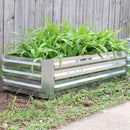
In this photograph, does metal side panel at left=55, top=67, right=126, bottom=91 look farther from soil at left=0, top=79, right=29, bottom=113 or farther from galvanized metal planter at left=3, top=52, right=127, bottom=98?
A: soil at left=0, top=79, right=29, bottom=113

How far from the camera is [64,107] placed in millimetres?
3199

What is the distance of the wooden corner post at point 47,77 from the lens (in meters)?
3.34

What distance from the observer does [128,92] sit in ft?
12.8

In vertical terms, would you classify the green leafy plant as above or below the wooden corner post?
above

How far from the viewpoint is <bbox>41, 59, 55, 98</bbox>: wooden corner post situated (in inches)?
131

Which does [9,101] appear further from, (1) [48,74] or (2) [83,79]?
(2) [83,79]

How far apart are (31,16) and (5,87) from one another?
153 centimetres

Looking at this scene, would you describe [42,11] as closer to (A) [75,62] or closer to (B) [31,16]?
(B) [31,16]

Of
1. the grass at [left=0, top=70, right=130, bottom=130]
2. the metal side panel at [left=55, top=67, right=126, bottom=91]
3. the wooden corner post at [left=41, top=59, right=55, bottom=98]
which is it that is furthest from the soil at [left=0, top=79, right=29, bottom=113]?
the metal side panel at [left=55, top=67, right=126, bottom=91]

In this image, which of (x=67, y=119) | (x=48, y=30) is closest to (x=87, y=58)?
(x=48, y=30)

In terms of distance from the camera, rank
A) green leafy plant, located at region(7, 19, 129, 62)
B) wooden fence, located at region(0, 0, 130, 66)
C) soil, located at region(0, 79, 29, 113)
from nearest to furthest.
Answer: soil, located at region(0, 79, 29, 113) → green leafy plant, located at region(7, 19, 129, 62) → wooden fence, located at region(0, 0, 130, 66)

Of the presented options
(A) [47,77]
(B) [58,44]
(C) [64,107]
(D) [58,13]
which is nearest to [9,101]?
(A) [47,77]

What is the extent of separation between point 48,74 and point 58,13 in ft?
7.09

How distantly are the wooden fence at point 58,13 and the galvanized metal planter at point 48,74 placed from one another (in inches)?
34.4
